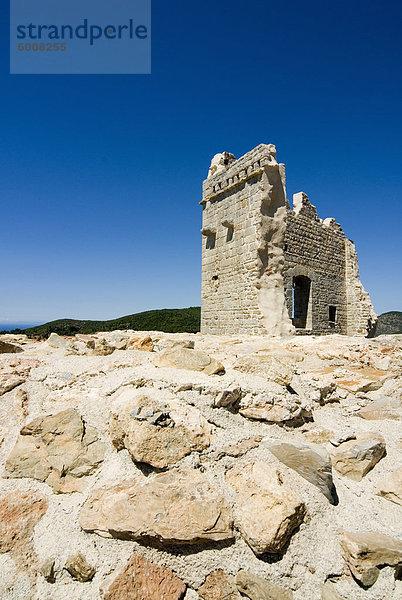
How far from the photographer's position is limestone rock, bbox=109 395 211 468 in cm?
217

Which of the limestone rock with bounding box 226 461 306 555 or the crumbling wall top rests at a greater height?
the crumbling wall top

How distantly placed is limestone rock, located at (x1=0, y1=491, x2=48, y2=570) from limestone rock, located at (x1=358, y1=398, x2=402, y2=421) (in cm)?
262

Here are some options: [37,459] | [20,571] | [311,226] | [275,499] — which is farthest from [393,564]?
[311,226]

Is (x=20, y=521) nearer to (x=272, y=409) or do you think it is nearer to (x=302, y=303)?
(x=272, y=409)

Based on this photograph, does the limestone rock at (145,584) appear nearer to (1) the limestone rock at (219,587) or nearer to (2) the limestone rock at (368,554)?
(1) the limestone rock at (219,587)

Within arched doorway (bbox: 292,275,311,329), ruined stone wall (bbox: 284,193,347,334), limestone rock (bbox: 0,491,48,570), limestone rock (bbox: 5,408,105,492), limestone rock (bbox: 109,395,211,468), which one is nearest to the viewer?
limestone rock (bbox: 0,491,48,570)

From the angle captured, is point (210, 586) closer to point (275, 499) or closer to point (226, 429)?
point (275, 499)

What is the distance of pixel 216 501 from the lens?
1.99 metres

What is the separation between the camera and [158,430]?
223cm

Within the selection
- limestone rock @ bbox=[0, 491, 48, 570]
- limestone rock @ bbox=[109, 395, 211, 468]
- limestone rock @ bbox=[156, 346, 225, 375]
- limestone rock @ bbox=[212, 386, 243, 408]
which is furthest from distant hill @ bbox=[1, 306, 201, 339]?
limestone rock @ bbox=[0, 491, 48, 570]

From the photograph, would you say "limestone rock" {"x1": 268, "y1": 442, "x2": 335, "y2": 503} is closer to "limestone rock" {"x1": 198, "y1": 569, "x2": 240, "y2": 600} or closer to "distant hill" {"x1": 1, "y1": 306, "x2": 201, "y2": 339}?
"limestone rock" {"x1": 198, "y1": 569, "x2": 240, "y2": 600}

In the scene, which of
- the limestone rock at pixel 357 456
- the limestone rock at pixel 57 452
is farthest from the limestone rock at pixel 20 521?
the limestone rock at pixel 357 456

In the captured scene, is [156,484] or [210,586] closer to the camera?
[210,586]

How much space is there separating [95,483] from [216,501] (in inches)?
31.4
